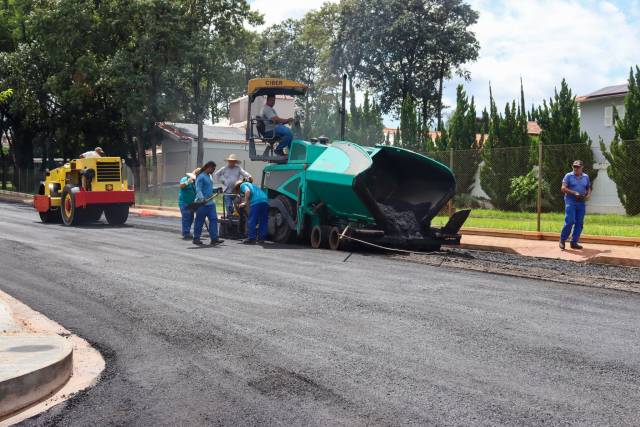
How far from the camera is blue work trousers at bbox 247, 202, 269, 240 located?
14.0 m

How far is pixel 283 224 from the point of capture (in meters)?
14.2

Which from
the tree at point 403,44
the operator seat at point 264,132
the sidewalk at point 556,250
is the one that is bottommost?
the sidewalk at point 556,250

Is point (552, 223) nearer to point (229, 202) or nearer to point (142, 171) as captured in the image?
point (229, 202)

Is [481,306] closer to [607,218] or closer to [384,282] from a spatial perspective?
[384,282]

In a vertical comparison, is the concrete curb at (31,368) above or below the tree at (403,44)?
below

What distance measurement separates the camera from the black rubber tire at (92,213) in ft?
62.3

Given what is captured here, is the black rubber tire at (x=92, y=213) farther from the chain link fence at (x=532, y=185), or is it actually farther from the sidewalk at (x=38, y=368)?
the sidewalk at (x=38, y=368)

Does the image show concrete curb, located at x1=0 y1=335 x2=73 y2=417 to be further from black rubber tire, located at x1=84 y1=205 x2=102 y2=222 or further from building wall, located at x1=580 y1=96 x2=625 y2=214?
building wall, located at x1=580 y1=96 x2=625 y2=214

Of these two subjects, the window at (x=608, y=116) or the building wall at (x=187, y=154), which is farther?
the building wall at (x=187, y=154)

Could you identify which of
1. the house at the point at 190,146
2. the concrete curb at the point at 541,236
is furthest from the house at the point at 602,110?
the house at the point at 190,146

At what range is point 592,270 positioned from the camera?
1049 cm

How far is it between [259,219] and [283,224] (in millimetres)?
505

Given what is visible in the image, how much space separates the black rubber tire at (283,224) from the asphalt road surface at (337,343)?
3.38 m

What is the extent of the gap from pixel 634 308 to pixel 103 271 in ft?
22.8
